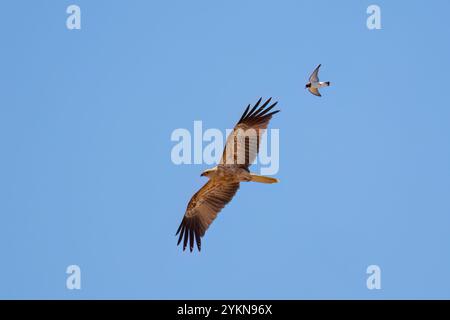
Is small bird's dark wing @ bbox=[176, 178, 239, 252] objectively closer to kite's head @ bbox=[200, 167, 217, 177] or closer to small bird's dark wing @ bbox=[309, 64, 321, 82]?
kite's head @ bbox=[200, 167, 217, 177]

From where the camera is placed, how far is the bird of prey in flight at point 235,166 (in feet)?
59.1

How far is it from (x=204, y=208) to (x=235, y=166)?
1917 millimetres

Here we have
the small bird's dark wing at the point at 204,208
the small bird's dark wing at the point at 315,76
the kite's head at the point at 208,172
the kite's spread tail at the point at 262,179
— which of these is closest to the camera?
the kite's spread tail at the point at 262,179

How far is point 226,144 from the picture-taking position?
17.9m

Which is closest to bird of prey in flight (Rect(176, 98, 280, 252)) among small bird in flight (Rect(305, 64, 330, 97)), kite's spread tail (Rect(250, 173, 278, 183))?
kite's spread tail (Rect(250, 173, 278, 183))

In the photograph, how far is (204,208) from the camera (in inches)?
762

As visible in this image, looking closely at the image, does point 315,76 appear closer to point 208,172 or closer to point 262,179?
point 262,179

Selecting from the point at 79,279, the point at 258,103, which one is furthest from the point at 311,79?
the point at 79,279

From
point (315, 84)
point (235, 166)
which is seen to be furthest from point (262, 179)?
point (315, 84)

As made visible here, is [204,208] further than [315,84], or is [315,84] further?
[315,84]

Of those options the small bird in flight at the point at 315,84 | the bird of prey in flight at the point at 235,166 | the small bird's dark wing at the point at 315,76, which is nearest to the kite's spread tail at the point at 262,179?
the bird of prey in flight at the point at 235,166

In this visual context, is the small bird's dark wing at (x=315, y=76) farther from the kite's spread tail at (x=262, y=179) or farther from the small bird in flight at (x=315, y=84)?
the kite's spread tail at (x=262, y=179)
